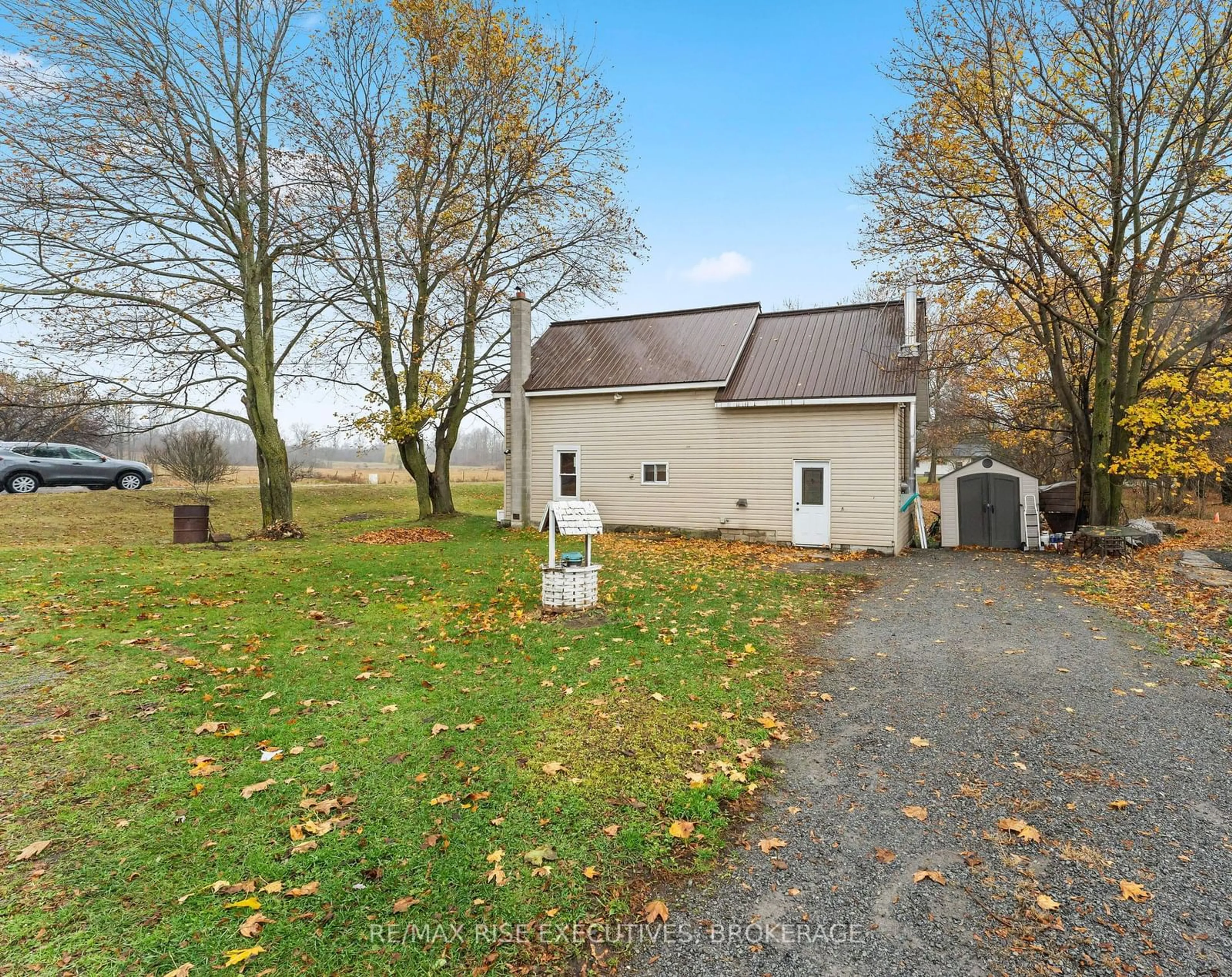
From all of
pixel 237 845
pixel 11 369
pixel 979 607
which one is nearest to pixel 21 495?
pixel 11 369

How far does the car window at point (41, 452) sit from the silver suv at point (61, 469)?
1 centimetres

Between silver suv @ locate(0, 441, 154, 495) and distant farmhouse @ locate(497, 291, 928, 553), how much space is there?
556 inches

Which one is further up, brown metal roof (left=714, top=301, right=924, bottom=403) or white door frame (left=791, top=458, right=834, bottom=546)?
brown metal roof (left=714, top=301, right=924, bottom=403)

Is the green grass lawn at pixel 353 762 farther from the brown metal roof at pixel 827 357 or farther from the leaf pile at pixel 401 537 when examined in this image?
the brown metal roof at pixel 827 357

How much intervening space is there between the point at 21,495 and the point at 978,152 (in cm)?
2766

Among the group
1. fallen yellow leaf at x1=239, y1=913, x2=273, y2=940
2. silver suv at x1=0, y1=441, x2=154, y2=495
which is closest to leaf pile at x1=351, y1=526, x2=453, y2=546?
silver suv at x1=0, y1=441, x2=154, y2=495

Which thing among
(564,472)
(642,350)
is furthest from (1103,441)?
(564,472)

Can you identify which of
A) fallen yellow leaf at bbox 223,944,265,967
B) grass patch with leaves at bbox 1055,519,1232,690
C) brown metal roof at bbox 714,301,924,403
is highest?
brown metal roof at bbox 714,301,924,403

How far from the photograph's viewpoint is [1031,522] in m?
13.6

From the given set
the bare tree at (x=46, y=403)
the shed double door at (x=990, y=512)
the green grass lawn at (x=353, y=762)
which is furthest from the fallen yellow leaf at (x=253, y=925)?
the shed double door at (x=990, y=512)

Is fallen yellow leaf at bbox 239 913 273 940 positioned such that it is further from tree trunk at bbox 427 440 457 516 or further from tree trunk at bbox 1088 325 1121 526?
tree trunk at bbox 1088 325 1121 526

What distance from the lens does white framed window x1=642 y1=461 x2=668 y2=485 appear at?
48.3 ft

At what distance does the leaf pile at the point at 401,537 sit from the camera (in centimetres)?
1310

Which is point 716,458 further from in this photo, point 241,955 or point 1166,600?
point 241,955
